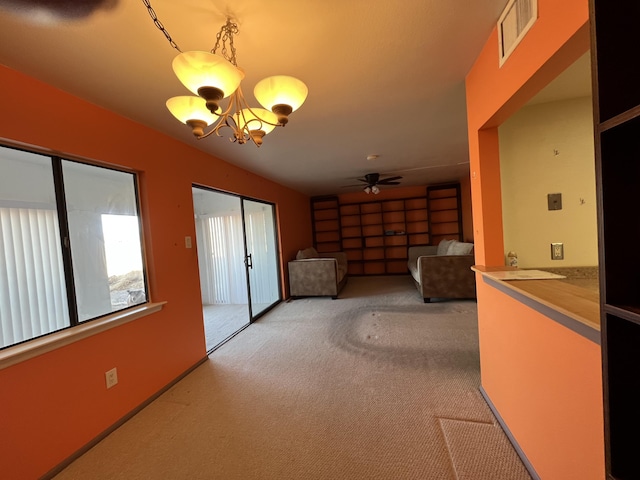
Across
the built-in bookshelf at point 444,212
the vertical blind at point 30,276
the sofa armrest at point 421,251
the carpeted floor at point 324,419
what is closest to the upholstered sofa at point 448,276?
the carpeted floor at point 324,419

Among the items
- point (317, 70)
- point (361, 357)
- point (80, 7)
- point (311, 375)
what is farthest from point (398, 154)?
point (80, 7)

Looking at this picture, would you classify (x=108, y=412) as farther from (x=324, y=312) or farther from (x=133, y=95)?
(x=324, y=312)

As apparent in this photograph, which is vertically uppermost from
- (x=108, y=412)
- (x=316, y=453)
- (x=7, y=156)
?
(x=7, y=156)

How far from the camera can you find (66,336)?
5.12ft

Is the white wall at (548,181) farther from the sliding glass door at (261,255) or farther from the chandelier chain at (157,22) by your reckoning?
the sliding glass door at (261,255)

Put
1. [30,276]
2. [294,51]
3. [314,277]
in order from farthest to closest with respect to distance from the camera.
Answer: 1. [314,277]
2. [30,276]
3. [294,51]

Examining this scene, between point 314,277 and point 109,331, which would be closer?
point 109,331

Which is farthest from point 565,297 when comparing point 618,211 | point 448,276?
point 448,276

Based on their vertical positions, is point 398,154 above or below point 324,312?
above

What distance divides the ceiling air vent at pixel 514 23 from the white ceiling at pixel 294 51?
0.17ft

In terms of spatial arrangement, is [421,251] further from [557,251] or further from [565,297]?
[565,297]

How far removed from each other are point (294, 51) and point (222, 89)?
61cm

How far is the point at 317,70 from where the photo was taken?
1604 mm

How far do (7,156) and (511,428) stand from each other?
323 cm
